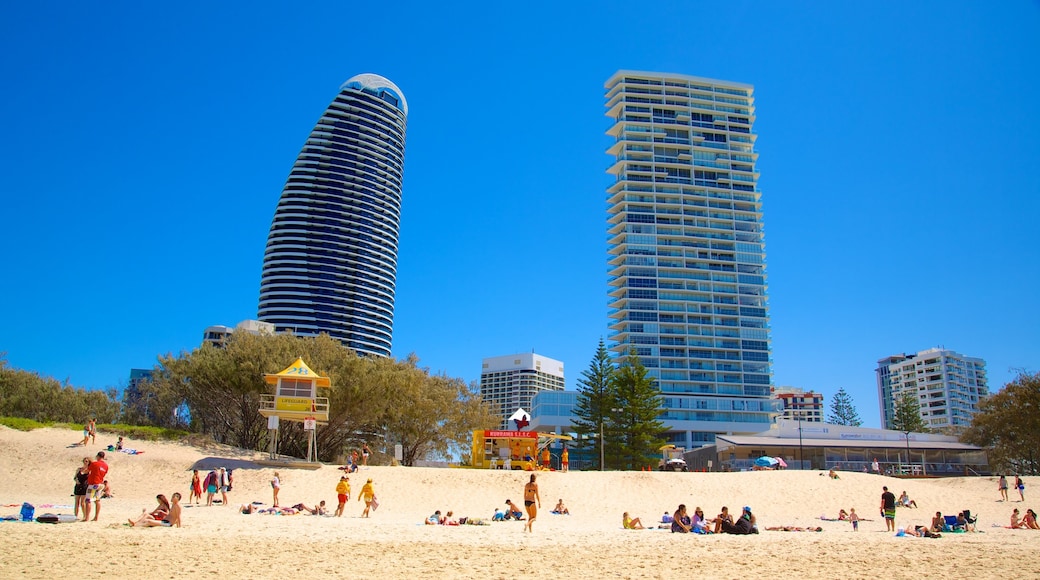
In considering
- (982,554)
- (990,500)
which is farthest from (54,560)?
(990,500)

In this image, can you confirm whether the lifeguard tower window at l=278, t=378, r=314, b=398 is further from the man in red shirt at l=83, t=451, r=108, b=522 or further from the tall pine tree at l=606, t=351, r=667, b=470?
the tall pine tree at l=606, t=351, r=667, b=470

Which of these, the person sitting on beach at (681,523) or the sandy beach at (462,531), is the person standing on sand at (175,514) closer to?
the sandy beach at (462,531)

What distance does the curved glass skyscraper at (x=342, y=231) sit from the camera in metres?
96.1

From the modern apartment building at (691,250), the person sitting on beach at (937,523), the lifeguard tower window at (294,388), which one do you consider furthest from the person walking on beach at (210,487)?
the modern apartment building at (691,250)

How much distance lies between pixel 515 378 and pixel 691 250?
223 ft

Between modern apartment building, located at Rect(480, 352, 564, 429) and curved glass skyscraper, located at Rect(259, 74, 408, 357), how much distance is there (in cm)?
4691

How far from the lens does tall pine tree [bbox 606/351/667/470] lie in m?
44.9

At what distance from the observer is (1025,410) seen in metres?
45.2

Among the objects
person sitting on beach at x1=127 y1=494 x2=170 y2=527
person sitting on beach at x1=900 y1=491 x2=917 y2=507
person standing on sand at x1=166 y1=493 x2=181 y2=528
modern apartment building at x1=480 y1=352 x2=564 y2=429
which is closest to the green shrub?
person sitting on beach at x1=127 y1=494 x2=170 y2=527

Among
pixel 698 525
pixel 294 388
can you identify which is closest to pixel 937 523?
pixel 698 525

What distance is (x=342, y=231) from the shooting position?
327ft

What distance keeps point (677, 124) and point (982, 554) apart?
3437 inches

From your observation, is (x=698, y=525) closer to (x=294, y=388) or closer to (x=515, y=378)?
(x=294, y=388)

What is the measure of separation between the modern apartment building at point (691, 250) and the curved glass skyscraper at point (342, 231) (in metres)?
33.2
